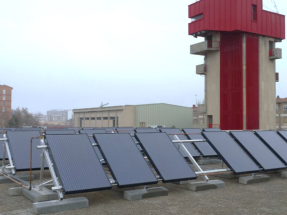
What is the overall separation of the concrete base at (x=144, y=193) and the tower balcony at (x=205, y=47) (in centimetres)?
3811

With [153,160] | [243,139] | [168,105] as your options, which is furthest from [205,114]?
[153,160]

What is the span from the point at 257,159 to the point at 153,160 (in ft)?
12.1

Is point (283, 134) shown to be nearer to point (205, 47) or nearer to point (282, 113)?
point (205, 47)

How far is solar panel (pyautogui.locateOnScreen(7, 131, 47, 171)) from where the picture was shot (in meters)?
9.23

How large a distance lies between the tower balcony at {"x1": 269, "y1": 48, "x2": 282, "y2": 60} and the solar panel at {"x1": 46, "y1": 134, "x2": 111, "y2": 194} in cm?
4062

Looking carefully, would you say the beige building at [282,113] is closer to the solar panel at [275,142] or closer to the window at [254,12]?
the window at [254,12]

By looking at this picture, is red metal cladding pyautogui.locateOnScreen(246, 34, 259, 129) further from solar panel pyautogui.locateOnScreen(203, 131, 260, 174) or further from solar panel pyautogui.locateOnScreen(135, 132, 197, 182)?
solar panel pyautogui.locateOnScreen(135, 132, 197, 182)

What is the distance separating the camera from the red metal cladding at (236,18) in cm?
4078

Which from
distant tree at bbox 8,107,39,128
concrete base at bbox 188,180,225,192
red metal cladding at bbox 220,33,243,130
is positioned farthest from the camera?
distant tree at bbox 8,107,39,128

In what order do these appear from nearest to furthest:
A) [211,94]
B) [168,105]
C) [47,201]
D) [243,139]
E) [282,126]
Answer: [47,201] → [243,139] → [211,94] → [168,105] → [282,126]

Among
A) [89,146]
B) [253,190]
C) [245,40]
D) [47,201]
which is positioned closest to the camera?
[47,201]

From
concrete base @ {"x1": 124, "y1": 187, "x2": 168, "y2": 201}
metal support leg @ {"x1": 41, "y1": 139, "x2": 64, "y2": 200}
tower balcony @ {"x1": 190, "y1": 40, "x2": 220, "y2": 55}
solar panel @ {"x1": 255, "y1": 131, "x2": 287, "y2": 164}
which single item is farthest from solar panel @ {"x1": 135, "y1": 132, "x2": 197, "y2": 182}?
tower balcony @ {"x1": 190, "y1": 40, "x2": 220, "y2": 55}

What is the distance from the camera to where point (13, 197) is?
7.67m

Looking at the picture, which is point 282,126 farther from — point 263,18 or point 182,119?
point 263,18
